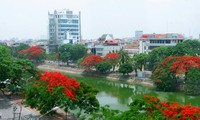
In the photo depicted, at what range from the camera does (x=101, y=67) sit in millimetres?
39594

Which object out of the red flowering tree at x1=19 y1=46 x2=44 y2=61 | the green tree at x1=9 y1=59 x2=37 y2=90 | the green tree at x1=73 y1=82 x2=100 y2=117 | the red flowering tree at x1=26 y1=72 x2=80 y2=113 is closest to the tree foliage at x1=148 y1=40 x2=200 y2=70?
the green tree at x1=9 y1=59 x2=37 y2=90

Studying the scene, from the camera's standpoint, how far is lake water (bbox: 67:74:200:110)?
26.6 m

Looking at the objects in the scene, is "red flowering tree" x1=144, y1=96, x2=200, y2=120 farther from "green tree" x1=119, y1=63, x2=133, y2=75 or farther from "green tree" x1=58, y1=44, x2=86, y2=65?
"green tree" x1=58, y1=44, x2=86, y2=65

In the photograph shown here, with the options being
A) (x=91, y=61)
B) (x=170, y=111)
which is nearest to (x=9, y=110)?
(x=170, y=111)

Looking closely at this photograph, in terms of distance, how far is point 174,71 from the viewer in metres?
30.2

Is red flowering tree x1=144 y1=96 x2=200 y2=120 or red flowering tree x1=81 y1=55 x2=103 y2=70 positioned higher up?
red flowering tree x1=81 y1=55 x2=103 y2=70

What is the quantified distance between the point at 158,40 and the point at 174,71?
18.8 meters

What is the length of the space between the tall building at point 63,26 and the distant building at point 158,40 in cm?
2506

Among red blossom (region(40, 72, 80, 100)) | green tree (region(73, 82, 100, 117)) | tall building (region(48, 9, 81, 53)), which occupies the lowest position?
green tree (region(73, 82, 100, 117))

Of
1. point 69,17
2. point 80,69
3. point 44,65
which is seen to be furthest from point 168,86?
Answer: point 69,17

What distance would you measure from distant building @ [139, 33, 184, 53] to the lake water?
1395 centimetres

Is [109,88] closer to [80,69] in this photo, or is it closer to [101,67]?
[101,67]

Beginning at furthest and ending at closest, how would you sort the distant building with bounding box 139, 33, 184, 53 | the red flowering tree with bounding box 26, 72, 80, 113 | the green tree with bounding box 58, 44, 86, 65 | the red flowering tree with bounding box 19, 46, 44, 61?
the red flowering tree with bounding box 19, 46, 44, 61 → the green tree with bounding box 58, 44, 86, 65 → the distant building with bounding box 139, 33, 184, 53 → the red flowering tree with bounding box 26, 72, 80, 113

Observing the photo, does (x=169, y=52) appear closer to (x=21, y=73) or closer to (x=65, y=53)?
(x=65, y=53)
